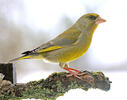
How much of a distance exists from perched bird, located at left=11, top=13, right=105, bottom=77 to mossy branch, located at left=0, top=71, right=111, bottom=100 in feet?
0.18

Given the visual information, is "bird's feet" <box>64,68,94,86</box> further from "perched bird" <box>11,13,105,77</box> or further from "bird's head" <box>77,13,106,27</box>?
"bird's head" <box>77,13,106,27</box>

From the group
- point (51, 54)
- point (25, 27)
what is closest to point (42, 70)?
point (25, 27)

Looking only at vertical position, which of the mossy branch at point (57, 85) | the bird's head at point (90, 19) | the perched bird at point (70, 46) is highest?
the bird's head at point (90, 19)

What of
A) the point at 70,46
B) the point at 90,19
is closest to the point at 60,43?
the point at 70,46

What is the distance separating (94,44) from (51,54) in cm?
108

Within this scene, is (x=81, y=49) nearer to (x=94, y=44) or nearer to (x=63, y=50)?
(x=63, y=50)

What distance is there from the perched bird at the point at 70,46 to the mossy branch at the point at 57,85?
56mm

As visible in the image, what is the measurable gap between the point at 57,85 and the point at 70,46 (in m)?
0.23

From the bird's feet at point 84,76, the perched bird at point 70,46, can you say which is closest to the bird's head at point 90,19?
the perched bird at point 70,46

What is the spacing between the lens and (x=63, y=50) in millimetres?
1328

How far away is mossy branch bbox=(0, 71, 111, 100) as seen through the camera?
127 cm

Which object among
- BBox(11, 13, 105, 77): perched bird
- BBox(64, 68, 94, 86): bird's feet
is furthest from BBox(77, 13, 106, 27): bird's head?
BBox(64, 68, 94, 86): bird's feet

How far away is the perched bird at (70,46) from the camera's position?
1.32 metres

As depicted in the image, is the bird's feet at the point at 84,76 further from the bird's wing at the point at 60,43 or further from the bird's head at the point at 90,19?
the bird's head at the point at 90,19
